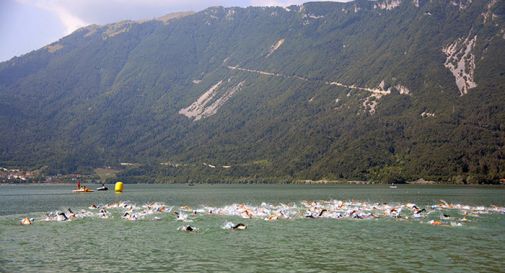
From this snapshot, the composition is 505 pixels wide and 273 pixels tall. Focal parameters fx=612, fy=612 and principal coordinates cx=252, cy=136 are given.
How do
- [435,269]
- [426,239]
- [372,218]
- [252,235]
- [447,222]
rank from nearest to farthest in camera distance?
[435,269], [426,239], [252,235], [447,222], [372,218]

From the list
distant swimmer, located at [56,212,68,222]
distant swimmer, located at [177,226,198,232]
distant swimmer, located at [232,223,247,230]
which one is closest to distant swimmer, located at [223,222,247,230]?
distant swimmer, located at [232,223,247,230]

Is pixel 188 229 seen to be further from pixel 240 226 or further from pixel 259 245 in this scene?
pixel 259 245

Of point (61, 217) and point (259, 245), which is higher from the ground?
point (61, 217)

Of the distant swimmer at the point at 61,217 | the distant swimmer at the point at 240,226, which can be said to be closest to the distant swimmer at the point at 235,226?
the distant swimmer at the point at 240,226

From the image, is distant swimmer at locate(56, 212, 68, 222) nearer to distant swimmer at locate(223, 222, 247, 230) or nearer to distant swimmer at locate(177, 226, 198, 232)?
distant swimmer at locate(177, 226, 198, 232)

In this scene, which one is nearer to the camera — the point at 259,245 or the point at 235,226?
the point at 259,245

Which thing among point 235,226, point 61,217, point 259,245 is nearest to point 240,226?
point 235,226

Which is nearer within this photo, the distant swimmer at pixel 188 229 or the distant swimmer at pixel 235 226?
the distant swimmer at pixel 188 229

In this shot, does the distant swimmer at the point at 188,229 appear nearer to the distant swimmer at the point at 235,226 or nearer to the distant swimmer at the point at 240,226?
the distant swimmer at the point at 235,226

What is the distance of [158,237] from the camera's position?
46.4 meters

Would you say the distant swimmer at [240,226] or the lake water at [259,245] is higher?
the distant swimmer at [240,226]

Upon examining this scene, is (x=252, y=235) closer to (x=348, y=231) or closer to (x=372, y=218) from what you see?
(x=348, y=231)

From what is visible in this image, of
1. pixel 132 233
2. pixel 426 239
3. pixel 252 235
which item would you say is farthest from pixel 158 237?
pixel 426 239

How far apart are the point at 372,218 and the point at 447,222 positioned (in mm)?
7364
